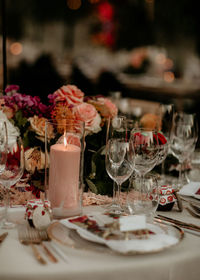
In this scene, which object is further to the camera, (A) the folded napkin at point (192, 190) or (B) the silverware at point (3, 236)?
(A) the folded napkin at point (192, 190)

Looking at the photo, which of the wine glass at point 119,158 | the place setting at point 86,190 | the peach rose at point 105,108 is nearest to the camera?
the place setting at point 86,190

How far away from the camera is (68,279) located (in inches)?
31.9

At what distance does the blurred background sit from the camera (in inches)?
225

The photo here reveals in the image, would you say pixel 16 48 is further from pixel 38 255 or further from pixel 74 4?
pixel 38 255

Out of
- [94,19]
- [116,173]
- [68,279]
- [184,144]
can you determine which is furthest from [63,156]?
[94,19]

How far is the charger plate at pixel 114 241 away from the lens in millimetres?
879

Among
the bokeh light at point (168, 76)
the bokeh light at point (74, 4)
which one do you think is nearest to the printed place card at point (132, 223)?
the bokeh light at point (74, 4)

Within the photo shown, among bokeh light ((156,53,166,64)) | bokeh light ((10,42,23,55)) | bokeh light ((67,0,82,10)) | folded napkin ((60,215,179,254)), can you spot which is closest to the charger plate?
folded napkin ((60,215,179,254))

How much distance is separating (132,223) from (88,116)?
56 centimetres

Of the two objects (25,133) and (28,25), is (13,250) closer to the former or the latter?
(25,133)

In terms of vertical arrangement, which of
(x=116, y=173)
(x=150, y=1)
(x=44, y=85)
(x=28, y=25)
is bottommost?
(x=116, y=173)

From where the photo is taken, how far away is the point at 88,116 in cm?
142

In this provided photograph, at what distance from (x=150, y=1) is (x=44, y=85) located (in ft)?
13.9

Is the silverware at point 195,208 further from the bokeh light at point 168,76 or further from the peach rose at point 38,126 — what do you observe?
the bokeh light at point 168,76
